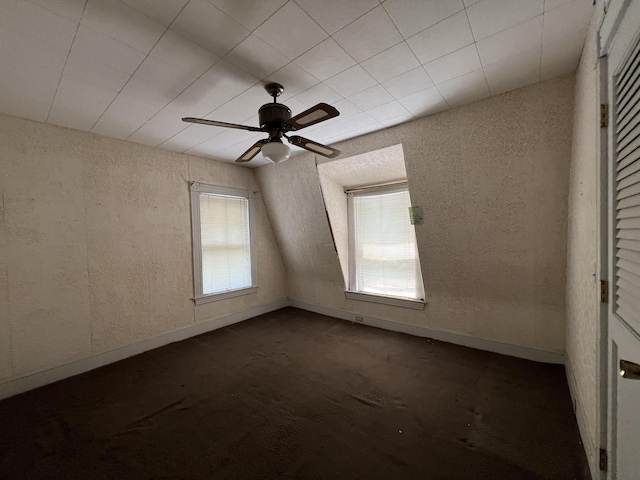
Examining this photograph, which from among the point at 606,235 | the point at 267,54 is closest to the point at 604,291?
the point at 606,235

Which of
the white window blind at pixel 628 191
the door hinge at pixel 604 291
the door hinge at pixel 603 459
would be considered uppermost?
the white window blind at pixel 628 191

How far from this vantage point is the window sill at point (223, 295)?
349 centimetres

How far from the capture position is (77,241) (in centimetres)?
255

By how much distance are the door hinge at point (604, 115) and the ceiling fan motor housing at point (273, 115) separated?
5.61 feet

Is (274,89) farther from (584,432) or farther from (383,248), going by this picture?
(584,432)

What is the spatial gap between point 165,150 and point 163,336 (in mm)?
2385

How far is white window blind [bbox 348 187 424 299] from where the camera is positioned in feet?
11.2

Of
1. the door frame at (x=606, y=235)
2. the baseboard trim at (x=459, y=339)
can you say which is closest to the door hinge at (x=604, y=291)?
the door frame at (x=606, y=235)

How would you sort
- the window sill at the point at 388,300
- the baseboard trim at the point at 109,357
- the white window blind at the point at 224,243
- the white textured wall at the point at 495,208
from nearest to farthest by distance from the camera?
the white textured wall at the point at 495,208 → the baseboard trim at the point at 109,357 → the window sill at the point at 388,300 → the white window blind at the point at 224,243

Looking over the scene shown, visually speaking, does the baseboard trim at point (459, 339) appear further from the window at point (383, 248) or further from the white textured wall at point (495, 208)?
the window at point (383, 248)

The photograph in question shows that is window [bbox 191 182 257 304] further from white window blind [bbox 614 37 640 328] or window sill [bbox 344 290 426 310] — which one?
white window blind [bbox 614 37 640 328]

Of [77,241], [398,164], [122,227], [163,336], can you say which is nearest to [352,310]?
[398,164]

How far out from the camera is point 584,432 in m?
1.50

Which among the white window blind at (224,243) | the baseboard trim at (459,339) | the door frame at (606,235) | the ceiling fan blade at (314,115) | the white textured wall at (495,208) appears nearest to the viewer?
the door frame at (606,235)
